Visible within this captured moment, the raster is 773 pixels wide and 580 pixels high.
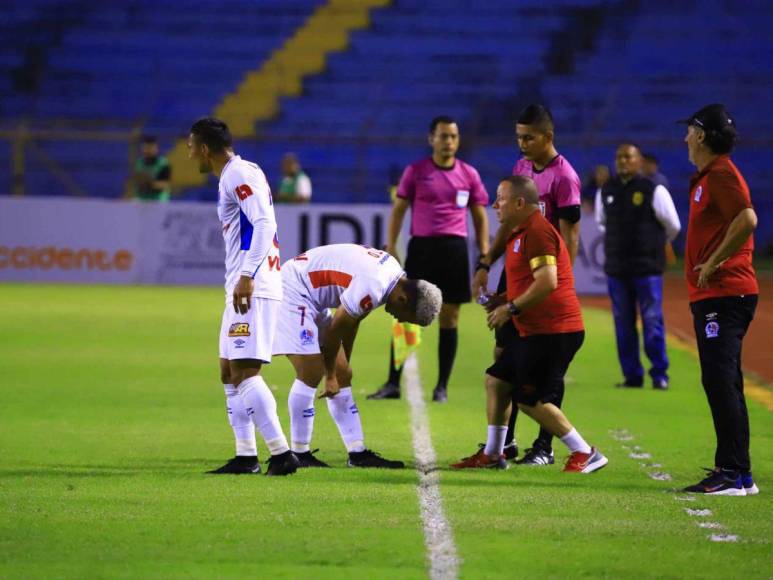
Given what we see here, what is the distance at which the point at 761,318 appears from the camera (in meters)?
21.2

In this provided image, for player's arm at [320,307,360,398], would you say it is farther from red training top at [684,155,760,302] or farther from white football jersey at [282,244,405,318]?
red training top at [684,155,760,302]

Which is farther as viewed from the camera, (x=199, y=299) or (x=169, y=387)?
(x=199, y=299)

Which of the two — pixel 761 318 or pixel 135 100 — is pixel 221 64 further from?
pixel 761 318

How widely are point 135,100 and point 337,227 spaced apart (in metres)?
9.50

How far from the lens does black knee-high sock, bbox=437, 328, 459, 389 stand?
40.0ft

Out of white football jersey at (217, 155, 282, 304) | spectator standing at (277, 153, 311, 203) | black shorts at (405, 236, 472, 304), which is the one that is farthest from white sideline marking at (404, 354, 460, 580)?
spectator standing at (277, 153, 311, 203)

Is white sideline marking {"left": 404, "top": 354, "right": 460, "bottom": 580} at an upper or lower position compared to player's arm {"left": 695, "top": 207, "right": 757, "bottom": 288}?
lower

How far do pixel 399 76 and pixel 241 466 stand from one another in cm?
2582

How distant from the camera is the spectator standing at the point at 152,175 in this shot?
25.3 metres

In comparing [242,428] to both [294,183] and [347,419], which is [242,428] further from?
[294,183]

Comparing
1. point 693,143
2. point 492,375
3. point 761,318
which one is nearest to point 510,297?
point 492,375

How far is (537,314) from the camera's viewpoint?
8.41 m

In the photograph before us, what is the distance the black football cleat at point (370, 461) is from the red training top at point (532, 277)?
1057mm

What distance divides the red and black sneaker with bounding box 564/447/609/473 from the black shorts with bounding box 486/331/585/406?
0.38m
